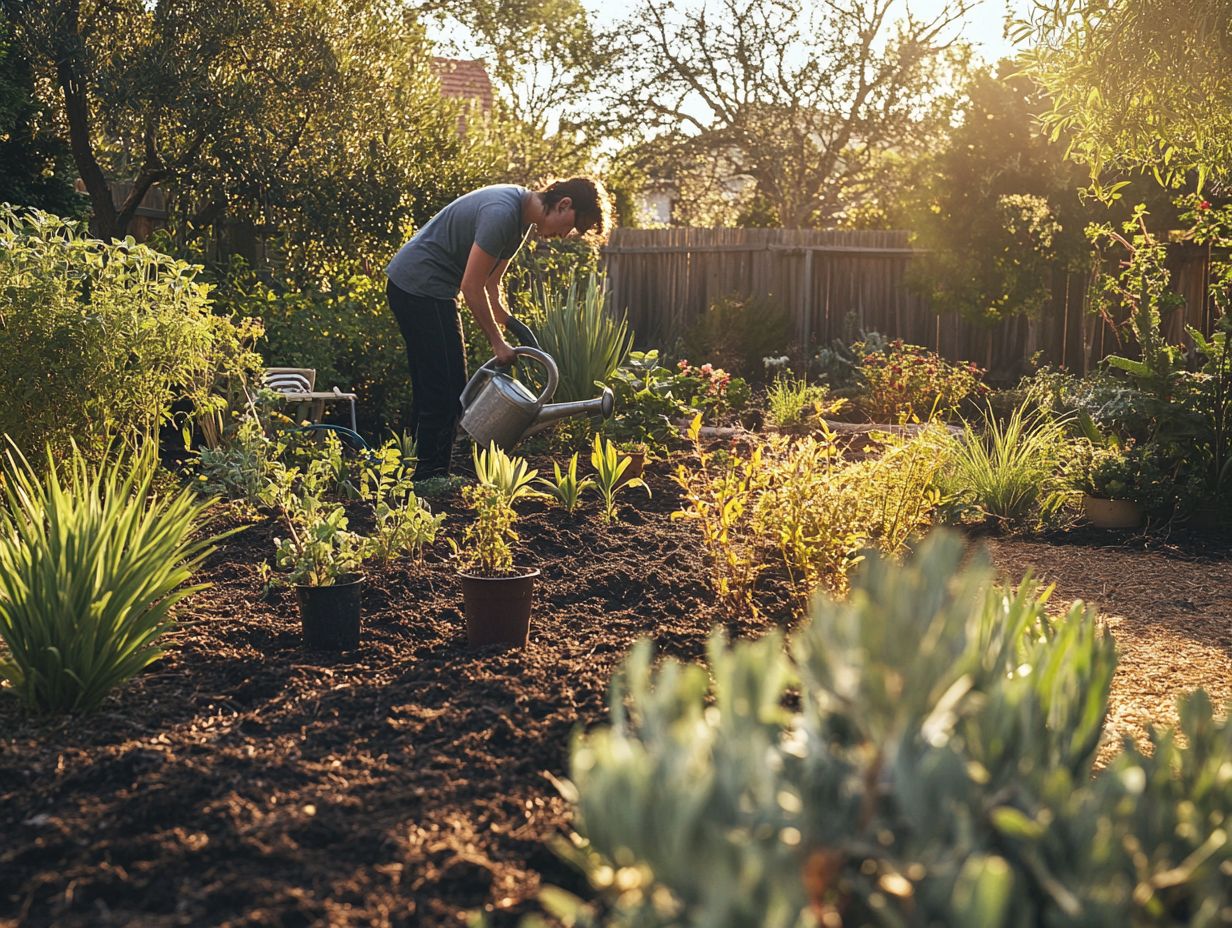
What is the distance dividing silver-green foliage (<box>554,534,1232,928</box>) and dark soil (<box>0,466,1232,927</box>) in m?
0.73

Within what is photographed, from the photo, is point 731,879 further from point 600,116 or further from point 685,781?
point 600,116

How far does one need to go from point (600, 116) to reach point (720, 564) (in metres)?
18.0

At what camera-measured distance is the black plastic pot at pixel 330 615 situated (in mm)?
3170

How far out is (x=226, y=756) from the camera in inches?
93.5

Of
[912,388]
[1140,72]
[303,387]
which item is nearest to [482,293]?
[303,387]

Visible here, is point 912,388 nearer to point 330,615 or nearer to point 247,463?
point 247,463

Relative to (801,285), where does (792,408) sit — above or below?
below

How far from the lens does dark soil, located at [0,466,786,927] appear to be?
1.84 metres

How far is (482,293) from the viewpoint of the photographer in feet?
17.1

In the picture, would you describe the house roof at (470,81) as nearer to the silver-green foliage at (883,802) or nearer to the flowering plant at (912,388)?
the flowering plant at (912,388)

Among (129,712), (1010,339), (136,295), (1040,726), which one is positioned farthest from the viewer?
(1010,339)

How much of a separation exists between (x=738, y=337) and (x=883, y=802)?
10912 millimetres

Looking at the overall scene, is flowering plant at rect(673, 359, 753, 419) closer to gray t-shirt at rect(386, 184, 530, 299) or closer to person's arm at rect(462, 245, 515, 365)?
gray t-shirt at rect(386, 184, 530, 299)

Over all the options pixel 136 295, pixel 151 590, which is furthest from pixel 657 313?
pixel 151 590
